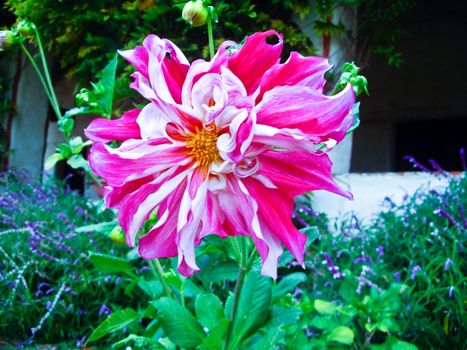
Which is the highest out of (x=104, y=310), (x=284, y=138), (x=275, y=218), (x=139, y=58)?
(x=139, y=58)

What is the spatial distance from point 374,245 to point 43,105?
9.94ft

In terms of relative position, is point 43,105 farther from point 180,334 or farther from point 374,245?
point 180,334

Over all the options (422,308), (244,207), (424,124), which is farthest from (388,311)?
(424,124)

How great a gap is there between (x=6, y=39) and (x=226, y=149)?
0.72m

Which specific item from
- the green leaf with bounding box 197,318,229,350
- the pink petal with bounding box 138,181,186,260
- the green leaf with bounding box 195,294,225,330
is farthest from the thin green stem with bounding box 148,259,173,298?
the pink petal with bounding box 138,181,186,260

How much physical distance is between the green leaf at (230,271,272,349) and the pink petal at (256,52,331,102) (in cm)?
41

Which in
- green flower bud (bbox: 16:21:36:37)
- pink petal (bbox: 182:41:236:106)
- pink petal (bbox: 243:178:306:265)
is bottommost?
pink petal (bbox: 243:178:306:265)

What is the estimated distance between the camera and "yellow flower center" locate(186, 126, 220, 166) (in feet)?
2.34

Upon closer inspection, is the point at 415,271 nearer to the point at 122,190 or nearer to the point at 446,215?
the point at 446,215

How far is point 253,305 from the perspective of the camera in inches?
39.3

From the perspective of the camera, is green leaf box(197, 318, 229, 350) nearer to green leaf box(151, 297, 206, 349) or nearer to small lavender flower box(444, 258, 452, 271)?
green leaf box(151, 297, 206, 349)

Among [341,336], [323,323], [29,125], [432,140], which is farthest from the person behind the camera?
[432,140]

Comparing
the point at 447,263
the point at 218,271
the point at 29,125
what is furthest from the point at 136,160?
the point at 29,125

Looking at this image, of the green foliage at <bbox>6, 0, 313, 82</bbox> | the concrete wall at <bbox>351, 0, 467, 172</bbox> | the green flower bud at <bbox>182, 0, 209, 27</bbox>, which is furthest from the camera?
the concrete wall at <bbox>351, 0, 467, 172</bbox>
